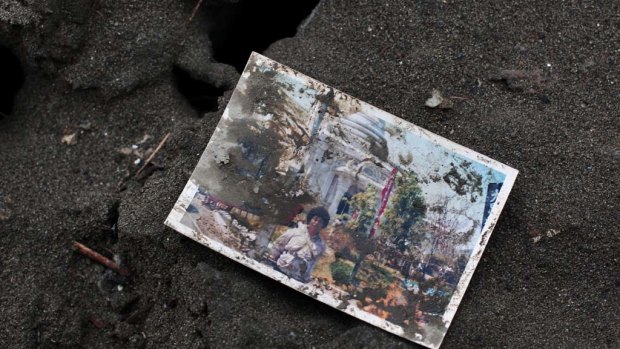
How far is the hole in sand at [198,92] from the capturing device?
1.83 m

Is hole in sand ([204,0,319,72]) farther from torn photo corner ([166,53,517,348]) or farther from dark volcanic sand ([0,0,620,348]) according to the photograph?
torn photo corner ([166,53,517,348])

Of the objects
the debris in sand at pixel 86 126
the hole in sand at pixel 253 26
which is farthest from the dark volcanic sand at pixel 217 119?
the hole in sand at pixel 253 26

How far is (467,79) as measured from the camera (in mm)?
1721

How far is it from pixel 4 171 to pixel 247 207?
651 mm

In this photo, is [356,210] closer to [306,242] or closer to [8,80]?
[306,242]

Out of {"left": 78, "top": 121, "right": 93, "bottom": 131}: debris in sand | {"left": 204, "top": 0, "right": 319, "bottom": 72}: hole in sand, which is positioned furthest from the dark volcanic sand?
{"left": 204, "top": 0, "right": 319, "bottom": 72}: hole in sand

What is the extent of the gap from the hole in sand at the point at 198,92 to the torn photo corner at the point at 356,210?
7.3 inches

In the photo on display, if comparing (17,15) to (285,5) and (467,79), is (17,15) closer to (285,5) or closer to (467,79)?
(285,5)

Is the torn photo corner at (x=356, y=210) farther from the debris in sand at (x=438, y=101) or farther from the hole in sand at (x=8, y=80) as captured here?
the hole in sand at (x=8, y=80)

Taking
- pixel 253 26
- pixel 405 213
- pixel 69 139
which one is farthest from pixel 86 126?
pixel 405 213

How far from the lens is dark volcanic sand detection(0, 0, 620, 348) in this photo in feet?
5.48

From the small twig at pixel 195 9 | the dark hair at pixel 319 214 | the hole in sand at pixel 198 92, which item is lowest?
the dark hair at pixel 319 214

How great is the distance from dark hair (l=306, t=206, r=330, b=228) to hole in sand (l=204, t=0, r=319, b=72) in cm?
48

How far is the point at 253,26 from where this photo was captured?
195cm
